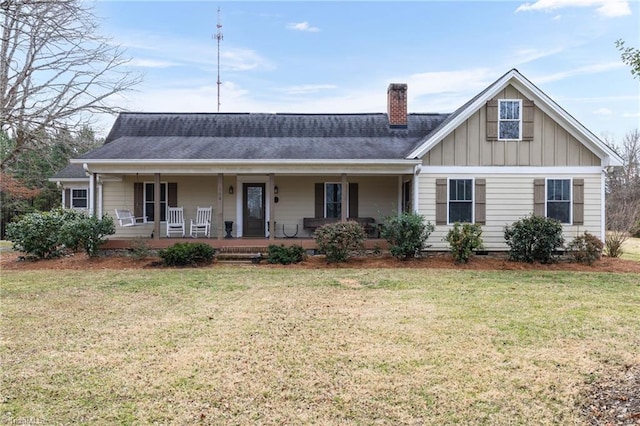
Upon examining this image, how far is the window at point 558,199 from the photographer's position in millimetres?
12477

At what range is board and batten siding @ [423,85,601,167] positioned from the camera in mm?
12359

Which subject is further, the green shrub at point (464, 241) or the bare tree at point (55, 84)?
the bare tree at point (55, 84)

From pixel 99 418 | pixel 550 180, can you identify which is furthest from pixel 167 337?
pixel 550 180

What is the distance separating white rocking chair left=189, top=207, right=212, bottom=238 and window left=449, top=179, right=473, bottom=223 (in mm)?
7393

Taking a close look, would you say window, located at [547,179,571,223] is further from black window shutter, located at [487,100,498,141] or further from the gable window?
the gable window

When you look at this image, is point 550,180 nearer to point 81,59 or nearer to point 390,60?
point 390,60

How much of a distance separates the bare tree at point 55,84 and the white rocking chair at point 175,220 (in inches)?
217

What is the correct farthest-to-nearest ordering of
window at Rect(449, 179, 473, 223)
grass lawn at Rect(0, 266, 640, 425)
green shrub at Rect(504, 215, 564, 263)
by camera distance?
window at Rect(449, 179, 473, 223)
green shrub at Rect(504, 215, 564, 263)
grass lawn at Rect(0, 266, 640, 425)

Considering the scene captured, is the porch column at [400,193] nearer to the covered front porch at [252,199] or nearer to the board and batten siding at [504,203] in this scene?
the covered front porch at [252,199]

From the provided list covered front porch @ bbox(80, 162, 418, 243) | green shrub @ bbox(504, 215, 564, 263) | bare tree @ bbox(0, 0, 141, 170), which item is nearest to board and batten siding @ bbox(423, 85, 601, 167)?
green shrub @ bbox(504, 215, 564, 263)

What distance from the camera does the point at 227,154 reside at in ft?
42.2

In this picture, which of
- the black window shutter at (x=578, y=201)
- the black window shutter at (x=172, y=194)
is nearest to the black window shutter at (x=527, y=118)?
the black window shutter at (x=578, y=201)

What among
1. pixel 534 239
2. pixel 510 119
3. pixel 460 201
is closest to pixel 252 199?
pixel 460 201

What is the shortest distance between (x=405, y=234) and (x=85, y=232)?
8324mm
